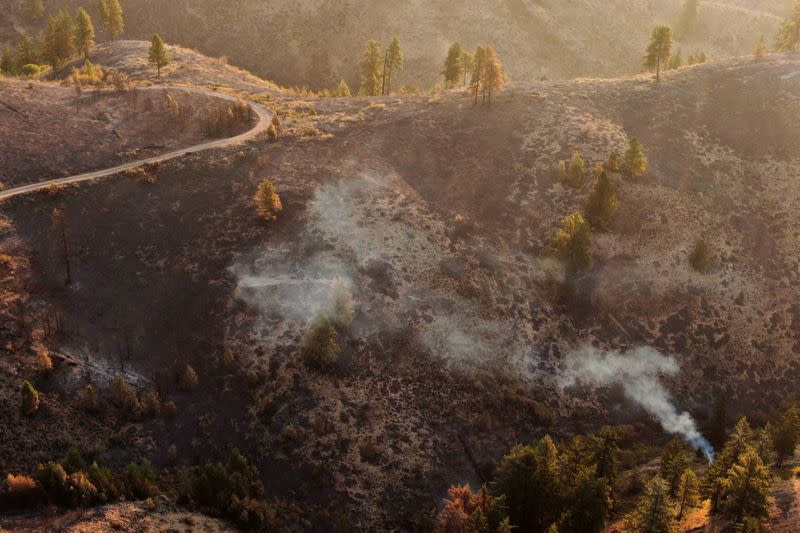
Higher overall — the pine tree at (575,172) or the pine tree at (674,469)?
the pine tree at (575,172)

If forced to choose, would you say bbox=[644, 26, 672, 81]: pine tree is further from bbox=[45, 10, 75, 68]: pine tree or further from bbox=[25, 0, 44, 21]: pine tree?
bbox=[25, 0, 44, 21]: pine tree

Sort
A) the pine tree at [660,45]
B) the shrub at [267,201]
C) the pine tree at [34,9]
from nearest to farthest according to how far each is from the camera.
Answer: the shrub at [267,201], the pine tree at [660,45], the pine tree at [34,9]

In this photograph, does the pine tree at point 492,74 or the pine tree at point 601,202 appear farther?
the pine tree at point 492,74

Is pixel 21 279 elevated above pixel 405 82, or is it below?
below

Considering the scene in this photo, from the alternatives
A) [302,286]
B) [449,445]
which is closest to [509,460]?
[449,445]

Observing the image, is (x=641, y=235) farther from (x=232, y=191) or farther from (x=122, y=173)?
(x=122, y=173)

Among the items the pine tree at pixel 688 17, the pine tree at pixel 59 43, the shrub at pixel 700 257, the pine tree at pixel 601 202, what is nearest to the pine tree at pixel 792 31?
the shrub at pixel 700 257

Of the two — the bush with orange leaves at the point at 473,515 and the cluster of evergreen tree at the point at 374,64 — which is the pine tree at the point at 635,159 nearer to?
the bush with orange leaves at the point at 473,515
